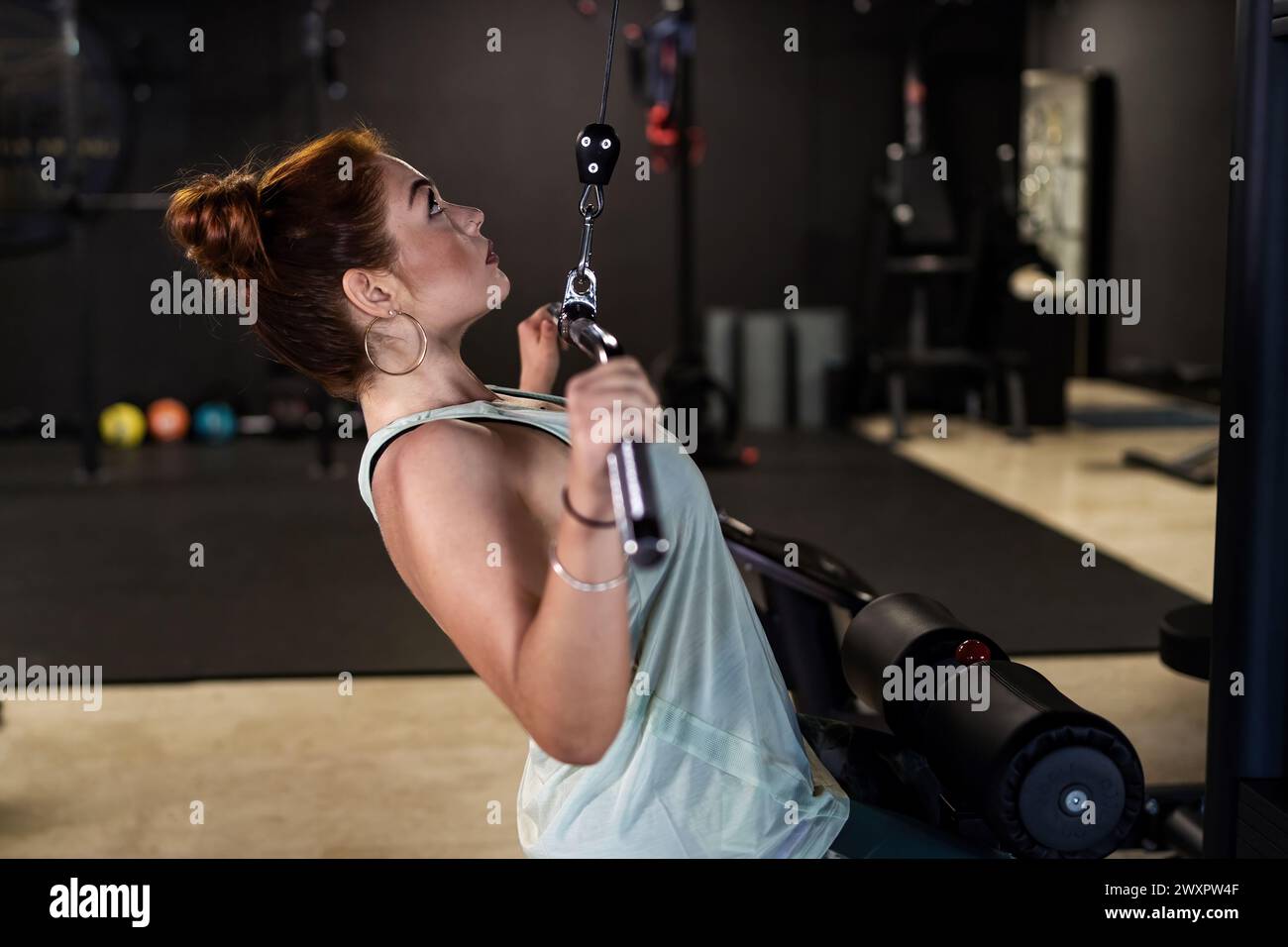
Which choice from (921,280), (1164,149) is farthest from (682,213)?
(1164,149)

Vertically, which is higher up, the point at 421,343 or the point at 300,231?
the point at 300,231

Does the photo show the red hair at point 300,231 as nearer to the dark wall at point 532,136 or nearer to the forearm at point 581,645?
the forearm at point 581,645

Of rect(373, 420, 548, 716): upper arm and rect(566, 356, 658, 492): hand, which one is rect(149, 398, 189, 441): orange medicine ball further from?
rect(566, 356, 658, 492): hand

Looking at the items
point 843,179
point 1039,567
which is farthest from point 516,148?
point 1039,567

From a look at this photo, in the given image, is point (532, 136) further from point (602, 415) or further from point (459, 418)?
point (602, 415)

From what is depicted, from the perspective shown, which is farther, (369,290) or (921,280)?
(921,280)

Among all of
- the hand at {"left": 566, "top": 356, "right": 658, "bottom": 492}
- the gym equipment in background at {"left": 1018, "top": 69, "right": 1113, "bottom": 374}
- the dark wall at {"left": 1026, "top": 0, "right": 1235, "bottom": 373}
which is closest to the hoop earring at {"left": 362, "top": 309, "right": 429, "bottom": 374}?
the hand at {"left": 566, "top": 356, "right": 658, "bottom": 492}

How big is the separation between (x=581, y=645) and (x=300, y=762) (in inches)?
82.7

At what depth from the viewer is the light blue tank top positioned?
1.23 metres

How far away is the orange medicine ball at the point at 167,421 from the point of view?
23.7 feet

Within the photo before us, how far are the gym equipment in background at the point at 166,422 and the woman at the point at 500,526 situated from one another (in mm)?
6210

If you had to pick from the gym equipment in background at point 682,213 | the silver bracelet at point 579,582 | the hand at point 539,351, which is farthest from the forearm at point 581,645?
the gym equipment in background at point 682,213

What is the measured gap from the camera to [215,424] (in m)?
7.24
